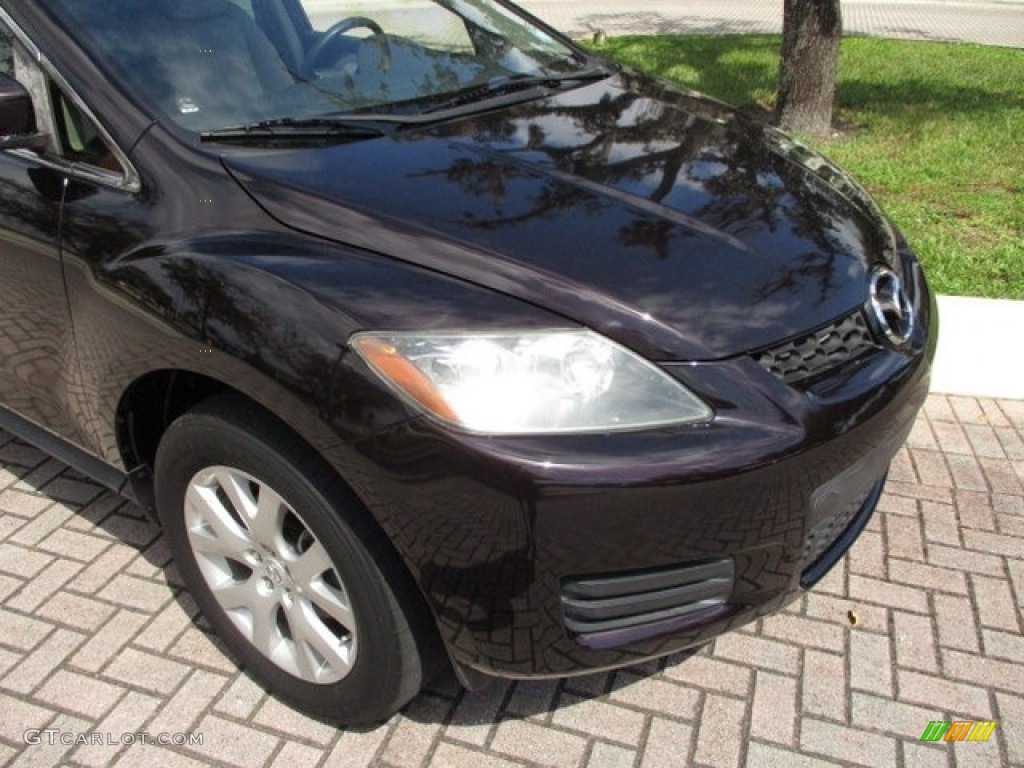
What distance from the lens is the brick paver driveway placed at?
7.45 feet

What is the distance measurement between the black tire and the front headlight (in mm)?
297

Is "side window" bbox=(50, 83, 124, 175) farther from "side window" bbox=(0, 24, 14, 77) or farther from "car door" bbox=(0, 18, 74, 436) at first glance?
"side window" bbox=(0, 24, 14, 77)

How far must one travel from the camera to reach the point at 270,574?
2225mm

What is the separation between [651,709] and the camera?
7.83ft

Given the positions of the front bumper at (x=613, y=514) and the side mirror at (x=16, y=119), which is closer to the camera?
the front bumper at (x=613, y=514)

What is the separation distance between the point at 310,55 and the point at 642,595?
188 cm

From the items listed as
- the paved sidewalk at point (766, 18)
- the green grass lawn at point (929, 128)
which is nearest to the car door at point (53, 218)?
the green grass lawn at point (929, 128)

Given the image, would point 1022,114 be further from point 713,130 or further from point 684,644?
point 684,644

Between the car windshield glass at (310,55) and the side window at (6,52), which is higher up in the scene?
the side window at (6,52)

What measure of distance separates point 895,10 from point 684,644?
16824 mm

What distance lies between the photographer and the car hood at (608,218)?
1.93 meters

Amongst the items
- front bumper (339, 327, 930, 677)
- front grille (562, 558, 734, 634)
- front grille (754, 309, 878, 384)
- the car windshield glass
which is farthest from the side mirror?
front grille (754, 309, 878, 384)

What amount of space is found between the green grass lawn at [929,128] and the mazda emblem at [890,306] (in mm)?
1608

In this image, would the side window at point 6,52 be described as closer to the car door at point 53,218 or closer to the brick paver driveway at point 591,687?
the car door at point 53,218
